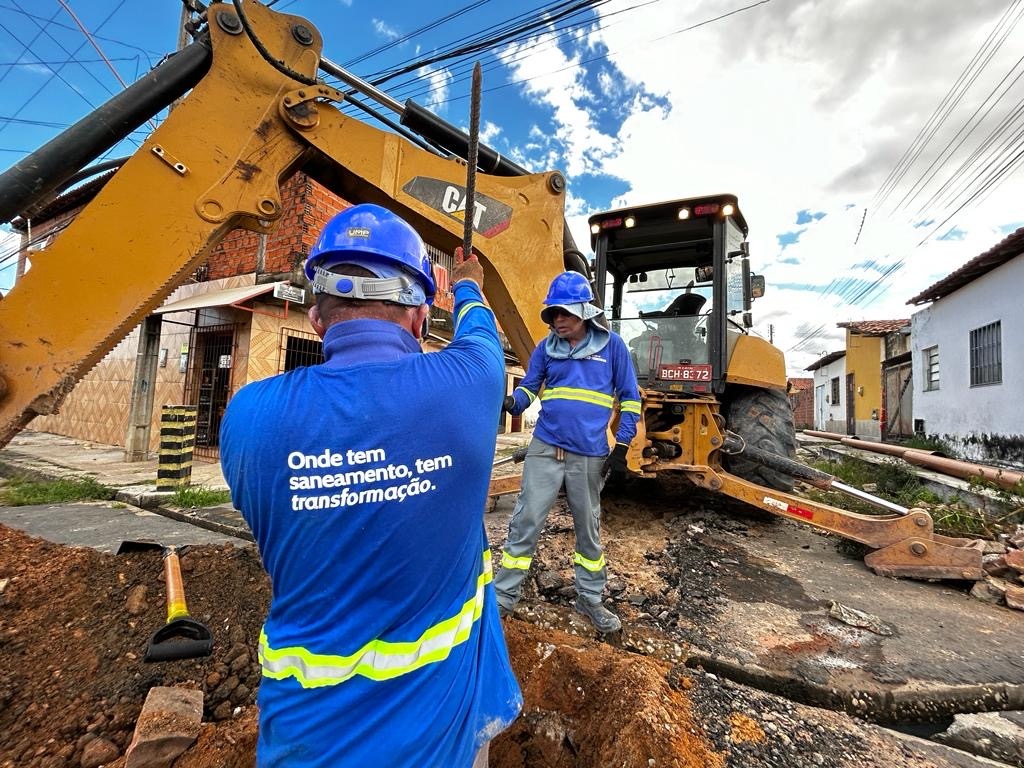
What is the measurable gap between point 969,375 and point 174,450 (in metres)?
15.0

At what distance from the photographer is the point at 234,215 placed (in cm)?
229

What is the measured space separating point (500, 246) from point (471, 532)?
179 centimetres

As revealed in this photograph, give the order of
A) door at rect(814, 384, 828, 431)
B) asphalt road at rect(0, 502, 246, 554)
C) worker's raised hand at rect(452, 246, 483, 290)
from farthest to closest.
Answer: door at rect(814, 384, 828, 431), asphalt road at rect(0, 502, 246, 554), worker's raised hand at rect(452, 246, 483, 290)

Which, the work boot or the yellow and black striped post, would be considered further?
the yellow and black striped post

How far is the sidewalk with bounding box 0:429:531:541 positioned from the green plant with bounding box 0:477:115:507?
0.19m

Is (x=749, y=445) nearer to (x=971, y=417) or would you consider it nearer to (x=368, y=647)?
(x=368, y=647)

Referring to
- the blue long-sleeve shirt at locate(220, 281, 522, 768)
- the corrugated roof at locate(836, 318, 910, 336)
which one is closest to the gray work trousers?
the blue long-sleeve shirt at locate(220, 281, 522, 768)

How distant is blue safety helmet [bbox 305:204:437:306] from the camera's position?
107 centimetres

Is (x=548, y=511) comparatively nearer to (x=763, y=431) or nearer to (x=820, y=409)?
(x=763, y=431)

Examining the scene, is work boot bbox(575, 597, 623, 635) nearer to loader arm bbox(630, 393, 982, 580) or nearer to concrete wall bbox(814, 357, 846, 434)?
loader arm bbox(630, 393, 982, 580)

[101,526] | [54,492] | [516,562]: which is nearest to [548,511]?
[516,562]

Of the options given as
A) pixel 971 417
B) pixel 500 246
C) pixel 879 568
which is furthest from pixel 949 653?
pixel 971 417

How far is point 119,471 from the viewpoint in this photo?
7680 mm

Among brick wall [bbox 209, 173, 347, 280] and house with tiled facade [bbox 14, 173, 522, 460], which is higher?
brick wall [bbox 209, 173, 347, 280]
